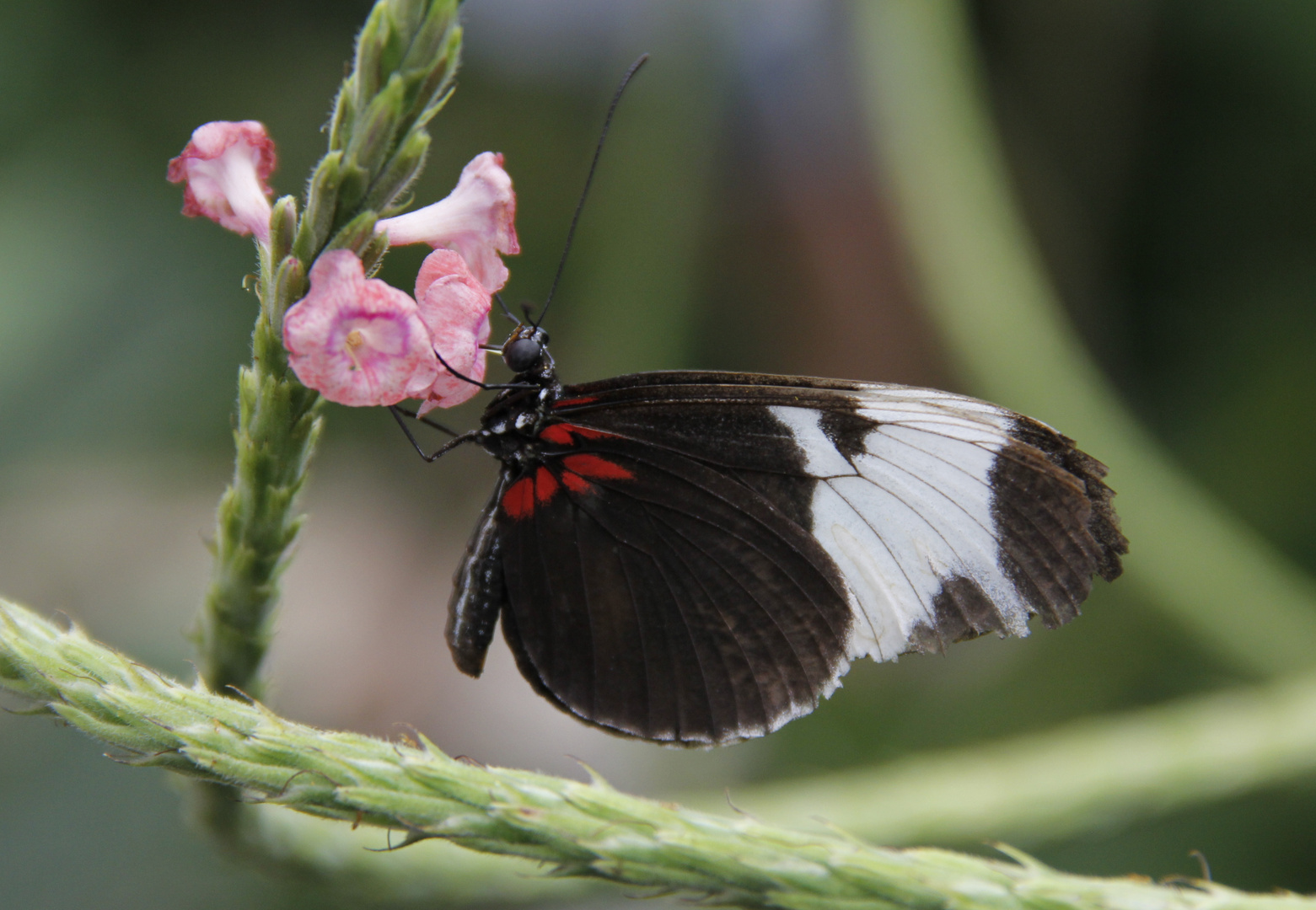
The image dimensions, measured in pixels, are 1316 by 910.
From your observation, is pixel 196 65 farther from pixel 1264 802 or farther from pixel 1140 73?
pixel 1264 802

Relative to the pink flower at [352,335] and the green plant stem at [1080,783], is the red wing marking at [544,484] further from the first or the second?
the green plant stem at [1080,783]

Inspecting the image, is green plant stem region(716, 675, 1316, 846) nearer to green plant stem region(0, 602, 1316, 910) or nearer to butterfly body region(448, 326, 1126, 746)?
butterfly body region(448, 326, 1126, 746)

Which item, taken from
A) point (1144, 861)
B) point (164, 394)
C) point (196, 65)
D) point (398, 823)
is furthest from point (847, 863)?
point (196, 65)

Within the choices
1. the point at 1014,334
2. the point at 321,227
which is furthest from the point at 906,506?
the point at 1014,334

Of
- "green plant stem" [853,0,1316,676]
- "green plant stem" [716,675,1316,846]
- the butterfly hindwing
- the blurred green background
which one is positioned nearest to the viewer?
the butterfly hindwing

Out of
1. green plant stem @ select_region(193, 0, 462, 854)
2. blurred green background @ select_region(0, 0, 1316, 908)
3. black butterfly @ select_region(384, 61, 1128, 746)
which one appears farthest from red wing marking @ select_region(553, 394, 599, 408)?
blurred green background @ select_region(0, 0, 1316, 908)

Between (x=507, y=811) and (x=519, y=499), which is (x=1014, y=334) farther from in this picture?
(x=507, y=811)
